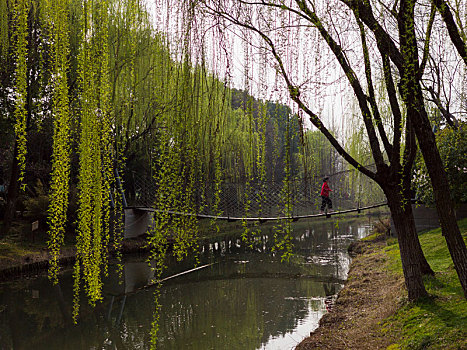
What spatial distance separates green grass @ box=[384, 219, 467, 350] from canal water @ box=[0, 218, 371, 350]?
34.2 inches

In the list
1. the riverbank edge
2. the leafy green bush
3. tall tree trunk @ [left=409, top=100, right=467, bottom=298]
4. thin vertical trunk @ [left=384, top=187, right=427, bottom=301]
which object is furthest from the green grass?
the riverbank edge

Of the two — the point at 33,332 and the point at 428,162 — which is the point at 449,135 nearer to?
the point at 428,162

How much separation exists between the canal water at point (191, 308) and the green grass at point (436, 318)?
869 mm

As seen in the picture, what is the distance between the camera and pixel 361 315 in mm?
3684

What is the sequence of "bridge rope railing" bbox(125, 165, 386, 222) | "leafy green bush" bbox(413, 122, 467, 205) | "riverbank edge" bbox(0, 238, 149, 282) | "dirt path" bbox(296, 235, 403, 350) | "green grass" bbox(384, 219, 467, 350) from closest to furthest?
"green grass" bbox(384, 219, 467, 350), "dirt path" bbox(296, 235, 403, 350), "bridge rope railing" bbox(125, 165, 386, 222), "leafy green bush" bbox(413, 122, 467, 205), "riverbank edge" bbox(0, 238, 149, 282)

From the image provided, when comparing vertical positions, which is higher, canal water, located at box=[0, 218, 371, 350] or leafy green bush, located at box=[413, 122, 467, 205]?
leafy green bush, located at box=[413, 122, 467, 205]

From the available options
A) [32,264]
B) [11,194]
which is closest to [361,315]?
[32,264]

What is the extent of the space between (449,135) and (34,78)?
23.5 feet

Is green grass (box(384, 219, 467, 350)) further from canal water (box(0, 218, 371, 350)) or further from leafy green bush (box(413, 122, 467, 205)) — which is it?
leafy green bush (box(413, 122, 467, 205))

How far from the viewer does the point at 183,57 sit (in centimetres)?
231

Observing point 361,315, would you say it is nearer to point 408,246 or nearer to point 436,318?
point 408,246

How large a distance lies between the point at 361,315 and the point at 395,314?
64cm

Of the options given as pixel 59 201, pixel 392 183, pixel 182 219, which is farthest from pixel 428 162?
pixel 59 201

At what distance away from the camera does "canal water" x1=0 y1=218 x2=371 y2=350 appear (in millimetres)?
3885
